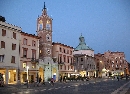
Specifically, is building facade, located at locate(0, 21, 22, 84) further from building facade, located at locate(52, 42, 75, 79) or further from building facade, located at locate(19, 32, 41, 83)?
building facade, located at locate(52, 42, 75, 79)

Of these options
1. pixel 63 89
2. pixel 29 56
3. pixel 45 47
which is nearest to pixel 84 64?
pixel 45 47

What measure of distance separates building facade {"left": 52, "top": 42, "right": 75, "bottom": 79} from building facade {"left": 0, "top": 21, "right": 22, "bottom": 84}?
19486mm

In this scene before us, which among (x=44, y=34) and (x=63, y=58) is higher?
(x=44, y=34)

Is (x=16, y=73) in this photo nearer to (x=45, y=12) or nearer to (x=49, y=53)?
(x=49, y=53)

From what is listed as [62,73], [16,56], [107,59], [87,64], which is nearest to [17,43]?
[16,56]

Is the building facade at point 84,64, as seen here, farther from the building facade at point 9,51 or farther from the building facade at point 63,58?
the building facade at point 9,51

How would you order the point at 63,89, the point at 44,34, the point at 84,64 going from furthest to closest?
the point at 84,64 < the point at 44,34 < the point at 63,89

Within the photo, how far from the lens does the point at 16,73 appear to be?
52.4 metres

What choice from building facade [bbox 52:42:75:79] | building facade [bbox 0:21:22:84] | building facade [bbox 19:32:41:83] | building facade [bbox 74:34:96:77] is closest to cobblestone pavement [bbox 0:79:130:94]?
building facade [bbox 0:21:22:84]

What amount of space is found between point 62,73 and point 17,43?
26306mm

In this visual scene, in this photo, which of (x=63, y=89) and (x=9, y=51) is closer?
(x=63, y=89)

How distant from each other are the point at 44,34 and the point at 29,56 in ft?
37.6

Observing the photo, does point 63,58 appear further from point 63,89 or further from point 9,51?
point 63,89

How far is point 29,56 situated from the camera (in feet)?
191
